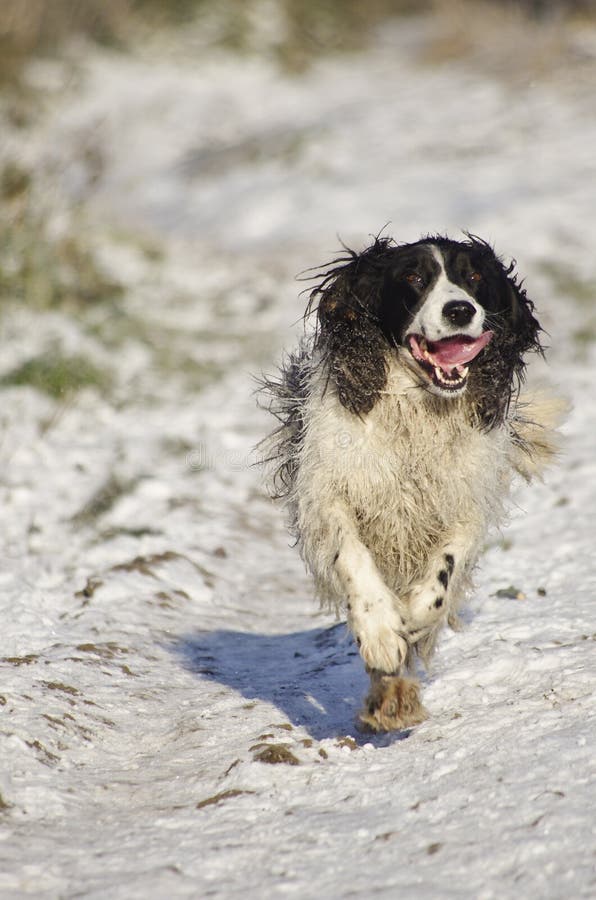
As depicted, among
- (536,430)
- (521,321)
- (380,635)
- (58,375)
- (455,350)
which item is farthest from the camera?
(58,375)

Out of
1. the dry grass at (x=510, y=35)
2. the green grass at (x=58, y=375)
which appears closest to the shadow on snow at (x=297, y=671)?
the green grass at (x=58, y=375)

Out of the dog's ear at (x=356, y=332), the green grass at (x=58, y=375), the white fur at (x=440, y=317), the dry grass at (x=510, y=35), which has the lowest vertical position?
the green grass at (x=58, y=375)

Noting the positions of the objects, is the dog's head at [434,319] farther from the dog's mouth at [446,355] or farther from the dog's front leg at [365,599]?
the dog's front leg at [365,599]

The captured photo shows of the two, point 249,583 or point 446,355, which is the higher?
point 446,355

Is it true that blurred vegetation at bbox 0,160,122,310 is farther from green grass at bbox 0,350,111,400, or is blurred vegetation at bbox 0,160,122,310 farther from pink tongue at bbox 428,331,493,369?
pink tongue at bbox 428,331,493,369

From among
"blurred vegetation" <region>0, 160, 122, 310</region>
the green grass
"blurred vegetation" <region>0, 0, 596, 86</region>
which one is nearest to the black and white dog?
the green grass

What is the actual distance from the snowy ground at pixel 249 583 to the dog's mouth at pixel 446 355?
1.24 m

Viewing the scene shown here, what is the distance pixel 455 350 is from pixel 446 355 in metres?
0.04

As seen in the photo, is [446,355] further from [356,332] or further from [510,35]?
[510,35]

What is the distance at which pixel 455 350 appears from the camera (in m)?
4.43

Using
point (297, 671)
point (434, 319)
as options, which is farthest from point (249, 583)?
point (434, 319)

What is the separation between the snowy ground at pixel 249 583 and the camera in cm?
331

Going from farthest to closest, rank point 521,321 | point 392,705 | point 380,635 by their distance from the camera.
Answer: point 521,321
point 392,705
point 380,635

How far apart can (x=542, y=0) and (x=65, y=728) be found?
1700 centimetres
